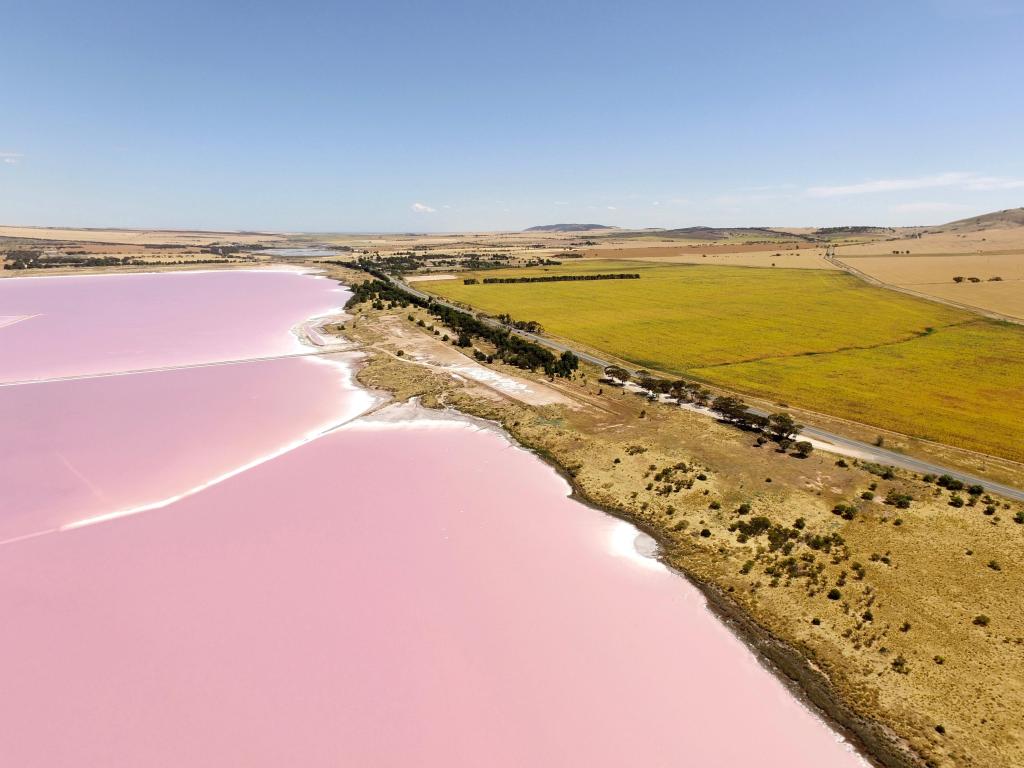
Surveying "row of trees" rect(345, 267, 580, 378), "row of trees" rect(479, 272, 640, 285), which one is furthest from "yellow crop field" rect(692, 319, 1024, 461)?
"row of trees" rect(479, 272, 640, 285)

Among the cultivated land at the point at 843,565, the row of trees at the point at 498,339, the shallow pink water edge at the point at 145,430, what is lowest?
the cultivated land at the point at 843,565

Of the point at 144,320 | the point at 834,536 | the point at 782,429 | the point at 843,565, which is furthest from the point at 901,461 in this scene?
the point at 144,320

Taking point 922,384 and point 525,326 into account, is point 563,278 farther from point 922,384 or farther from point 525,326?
point 922,384

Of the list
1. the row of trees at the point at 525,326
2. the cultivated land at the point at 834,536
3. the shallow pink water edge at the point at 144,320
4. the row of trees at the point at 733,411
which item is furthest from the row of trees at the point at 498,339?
the shallow pink water edge at the point at 144,320

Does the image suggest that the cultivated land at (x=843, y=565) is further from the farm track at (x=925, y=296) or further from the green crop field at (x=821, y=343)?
the farm track at (x=925, y=296)

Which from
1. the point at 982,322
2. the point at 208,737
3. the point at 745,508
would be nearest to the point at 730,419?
the point at 745,508

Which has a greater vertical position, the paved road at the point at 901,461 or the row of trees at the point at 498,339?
the row of trees at the point at 498,339
